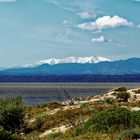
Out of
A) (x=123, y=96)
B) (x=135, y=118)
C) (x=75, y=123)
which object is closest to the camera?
(x=135, y=118)

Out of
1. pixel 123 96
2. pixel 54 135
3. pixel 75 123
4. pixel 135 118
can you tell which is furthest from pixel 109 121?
pixel 123 96

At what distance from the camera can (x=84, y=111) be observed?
42.7 metres

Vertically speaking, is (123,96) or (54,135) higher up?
(123,96)

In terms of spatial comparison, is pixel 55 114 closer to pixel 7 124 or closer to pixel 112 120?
pixel 7 124

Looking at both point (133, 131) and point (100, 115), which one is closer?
point (133, 131)

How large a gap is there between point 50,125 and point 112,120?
10905mm

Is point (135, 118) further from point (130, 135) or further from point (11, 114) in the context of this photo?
point (11, 114)

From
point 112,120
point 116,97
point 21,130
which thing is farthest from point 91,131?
point 116,97

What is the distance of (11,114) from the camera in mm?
40406

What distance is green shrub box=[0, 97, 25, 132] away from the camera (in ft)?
132

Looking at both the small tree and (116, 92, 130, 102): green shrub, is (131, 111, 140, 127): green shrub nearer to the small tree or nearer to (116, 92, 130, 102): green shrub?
the small tree

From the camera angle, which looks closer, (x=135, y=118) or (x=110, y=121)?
(x=110, y=121)

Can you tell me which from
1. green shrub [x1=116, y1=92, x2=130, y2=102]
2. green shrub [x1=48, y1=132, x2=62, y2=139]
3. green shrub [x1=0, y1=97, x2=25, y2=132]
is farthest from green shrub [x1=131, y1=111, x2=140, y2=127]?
green shrub [x1=116, y1=92, x2=130, y2=102]

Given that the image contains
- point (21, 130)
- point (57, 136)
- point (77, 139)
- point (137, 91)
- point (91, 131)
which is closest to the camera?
point (77, 139)
